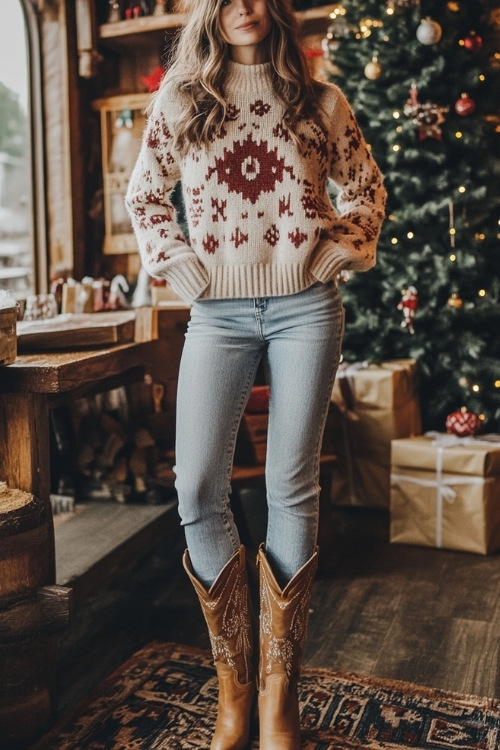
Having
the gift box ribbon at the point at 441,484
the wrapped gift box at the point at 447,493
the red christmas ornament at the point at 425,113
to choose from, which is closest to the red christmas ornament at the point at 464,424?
the wrapped gift box at the point at 447,493

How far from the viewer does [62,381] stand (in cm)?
197

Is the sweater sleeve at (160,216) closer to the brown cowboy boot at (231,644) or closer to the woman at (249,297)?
the woman at (249,297)

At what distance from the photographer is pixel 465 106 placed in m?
3.22

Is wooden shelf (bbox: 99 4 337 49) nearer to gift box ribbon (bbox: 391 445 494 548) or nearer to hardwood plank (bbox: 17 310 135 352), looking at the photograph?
hardwood plank (bbox: 17 310 135 352)

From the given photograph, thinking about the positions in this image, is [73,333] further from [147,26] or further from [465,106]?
[147,26]

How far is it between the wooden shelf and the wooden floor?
2.26 meters

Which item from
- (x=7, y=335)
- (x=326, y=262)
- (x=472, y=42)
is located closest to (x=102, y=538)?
(x=7, y=335)

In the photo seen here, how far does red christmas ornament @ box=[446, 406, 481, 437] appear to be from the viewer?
316cm

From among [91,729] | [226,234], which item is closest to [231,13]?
[226,234]

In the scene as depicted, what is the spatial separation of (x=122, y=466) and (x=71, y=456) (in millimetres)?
223

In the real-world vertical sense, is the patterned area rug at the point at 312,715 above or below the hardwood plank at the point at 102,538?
below

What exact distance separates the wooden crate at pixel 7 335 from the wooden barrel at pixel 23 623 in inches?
13.2

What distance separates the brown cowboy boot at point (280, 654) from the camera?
1714 millimetres

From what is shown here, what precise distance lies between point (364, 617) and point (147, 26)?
2971 millimetres
